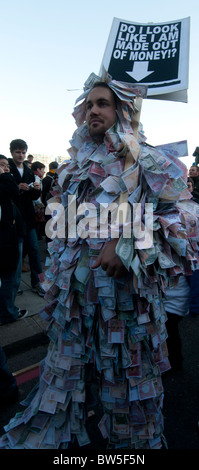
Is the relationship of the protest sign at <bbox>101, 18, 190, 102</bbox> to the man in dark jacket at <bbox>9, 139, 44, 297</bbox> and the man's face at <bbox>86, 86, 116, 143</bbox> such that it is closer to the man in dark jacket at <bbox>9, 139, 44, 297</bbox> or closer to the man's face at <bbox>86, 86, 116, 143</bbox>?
the man's face at <bbox>86, 86, 116, 143</bbox>

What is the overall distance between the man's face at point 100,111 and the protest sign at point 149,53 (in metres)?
0.95

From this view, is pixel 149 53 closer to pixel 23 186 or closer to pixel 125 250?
pixel 23 186

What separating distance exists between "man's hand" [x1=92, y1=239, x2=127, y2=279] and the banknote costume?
0.13 ft

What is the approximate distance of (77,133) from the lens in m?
1.73

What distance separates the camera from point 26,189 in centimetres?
376

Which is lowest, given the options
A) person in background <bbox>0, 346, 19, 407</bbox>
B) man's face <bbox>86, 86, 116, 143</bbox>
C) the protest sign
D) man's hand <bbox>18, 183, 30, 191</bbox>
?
person in background <bbox>0, 346, 19, 407</bbox>

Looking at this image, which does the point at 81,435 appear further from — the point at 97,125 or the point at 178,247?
the point at 97,125

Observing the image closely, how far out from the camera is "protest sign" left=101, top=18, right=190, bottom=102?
2422 millimetres

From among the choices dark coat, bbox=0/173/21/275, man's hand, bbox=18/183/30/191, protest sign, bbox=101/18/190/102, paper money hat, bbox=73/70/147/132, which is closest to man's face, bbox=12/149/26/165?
man's hand, bbox=18/183/30/191

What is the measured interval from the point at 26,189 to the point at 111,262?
109 inches

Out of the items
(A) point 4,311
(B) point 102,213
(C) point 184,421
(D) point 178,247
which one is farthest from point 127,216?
(A) point 4,311

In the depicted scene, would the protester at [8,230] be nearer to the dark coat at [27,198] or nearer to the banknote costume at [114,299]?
the dark coat at [27,198]

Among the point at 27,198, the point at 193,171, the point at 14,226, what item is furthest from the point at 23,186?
the point at 193,171

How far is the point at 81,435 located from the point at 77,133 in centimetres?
163
